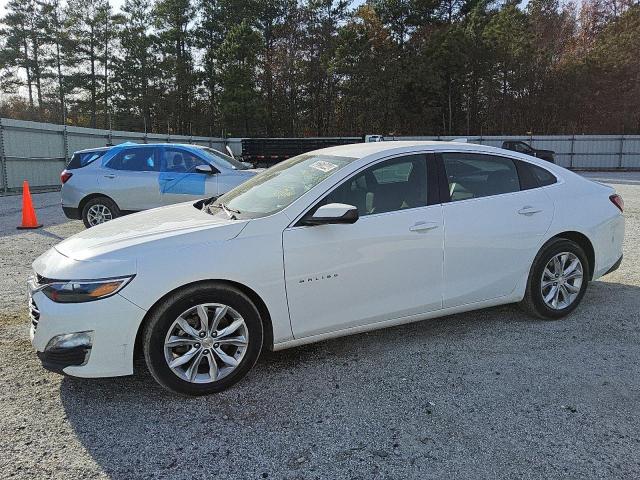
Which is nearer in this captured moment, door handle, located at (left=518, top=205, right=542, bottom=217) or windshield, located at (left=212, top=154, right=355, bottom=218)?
windshield, located at (left=212, top=154, right=355, bottom=218)

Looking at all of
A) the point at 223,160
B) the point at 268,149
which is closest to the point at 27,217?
the point at 223,160

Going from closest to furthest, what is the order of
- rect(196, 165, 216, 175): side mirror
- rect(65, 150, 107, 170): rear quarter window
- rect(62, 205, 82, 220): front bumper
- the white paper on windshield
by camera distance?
1. the white paper on windshield
2. rect(196, 165, 216, 175): side mirror
3. rect(62, 205, 82, 220): front bumper
4. rect(65, 150, 107, 170): rear quarter window

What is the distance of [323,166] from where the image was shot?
3.86m

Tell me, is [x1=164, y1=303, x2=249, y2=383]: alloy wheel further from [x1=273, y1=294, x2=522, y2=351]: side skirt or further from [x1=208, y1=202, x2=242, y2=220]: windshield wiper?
[x1=208, y1=202, x2=242, y2=220]: windshield wiper

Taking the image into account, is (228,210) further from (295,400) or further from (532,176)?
(532,176)

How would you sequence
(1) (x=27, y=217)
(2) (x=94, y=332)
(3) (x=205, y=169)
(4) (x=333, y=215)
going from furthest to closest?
1. (1) (x=27, y=217)
2. (3) (x=205, y=169)
3. (4) (x=333, y=215)
4. (2) (x=94, y=332)

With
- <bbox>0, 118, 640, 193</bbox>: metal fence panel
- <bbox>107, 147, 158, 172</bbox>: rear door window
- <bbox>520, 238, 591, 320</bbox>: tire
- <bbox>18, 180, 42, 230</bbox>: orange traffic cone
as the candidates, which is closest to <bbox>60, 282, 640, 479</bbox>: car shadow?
<bbox>520, 238, 591, 320</bbox>: tire

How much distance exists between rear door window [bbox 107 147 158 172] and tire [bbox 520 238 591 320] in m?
6.99

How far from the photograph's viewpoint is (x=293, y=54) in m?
43.8

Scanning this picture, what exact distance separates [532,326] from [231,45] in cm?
4093

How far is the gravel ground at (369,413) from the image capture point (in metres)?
2.49

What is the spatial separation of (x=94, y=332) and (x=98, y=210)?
6.76 metres

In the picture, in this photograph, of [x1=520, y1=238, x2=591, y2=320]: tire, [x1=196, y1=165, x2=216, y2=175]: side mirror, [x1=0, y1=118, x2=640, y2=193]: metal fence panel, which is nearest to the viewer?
[x1=520, y1=238, x2=591, y2=320]: tire

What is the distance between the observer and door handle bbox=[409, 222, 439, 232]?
3.63 meters
